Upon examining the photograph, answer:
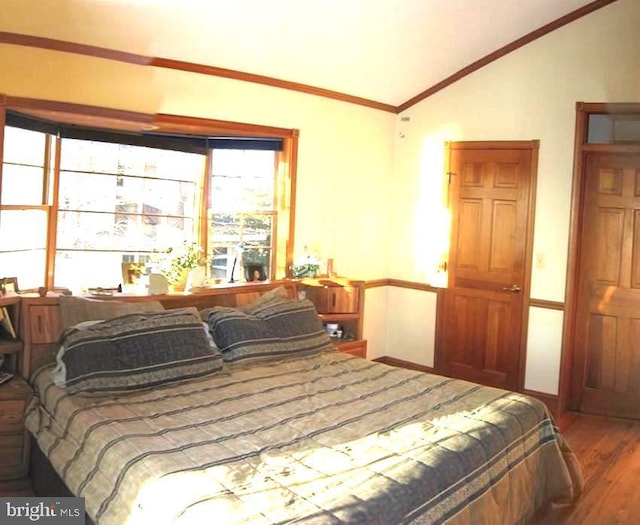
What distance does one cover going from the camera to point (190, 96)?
4387mm

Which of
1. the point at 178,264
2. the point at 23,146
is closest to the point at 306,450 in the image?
the point at 178,264

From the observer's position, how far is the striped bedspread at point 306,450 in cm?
219

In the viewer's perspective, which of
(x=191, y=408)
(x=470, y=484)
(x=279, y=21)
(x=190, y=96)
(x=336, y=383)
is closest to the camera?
(x=470, y=484)

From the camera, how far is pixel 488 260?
5453mm

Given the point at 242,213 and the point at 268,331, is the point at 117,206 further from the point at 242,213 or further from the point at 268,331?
Result: the point at 268,331

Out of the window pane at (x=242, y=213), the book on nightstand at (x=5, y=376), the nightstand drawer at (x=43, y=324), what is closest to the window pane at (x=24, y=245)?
the nightstand drawer at (x=43, y=324)

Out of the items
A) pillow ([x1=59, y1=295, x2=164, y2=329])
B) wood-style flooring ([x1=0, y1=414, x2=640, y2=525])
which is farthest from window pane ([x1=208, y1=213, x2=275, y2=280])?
wood-style flooring ([x1=0, y1=414, x2=640, y2=525])

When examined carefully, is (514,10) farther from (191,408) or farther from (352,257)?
(191,408)

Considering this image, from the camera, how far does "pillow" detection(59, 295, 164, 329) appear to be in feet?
11.8

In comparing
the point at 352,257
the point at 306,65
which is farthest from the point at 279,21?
the point at 352,257

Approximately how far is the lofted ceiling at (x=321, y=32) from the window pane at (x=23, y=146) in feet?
1.83

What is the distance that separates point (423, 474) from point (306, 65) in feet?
10.7

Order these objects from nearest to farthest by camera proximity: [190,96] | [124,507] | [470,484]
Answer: [124,507] → [470,484] → [190,96]

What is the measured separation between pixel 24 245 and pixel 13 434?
1181mm
